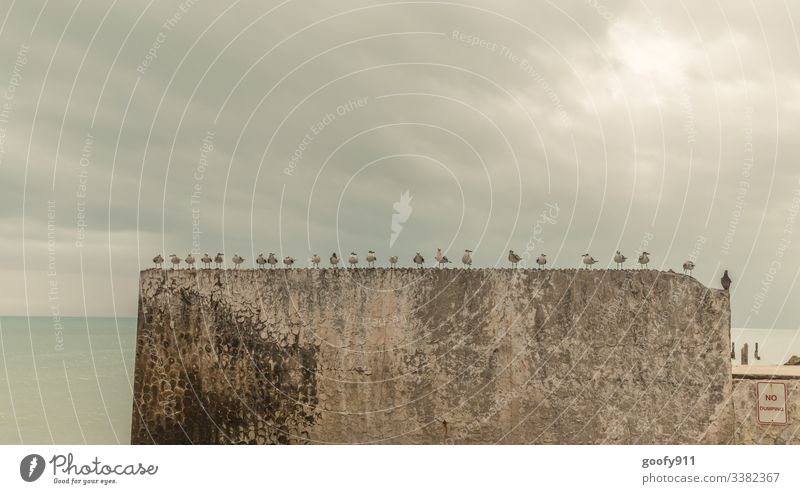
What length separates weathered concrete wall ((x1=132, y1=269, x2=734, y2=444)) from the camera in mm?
10664

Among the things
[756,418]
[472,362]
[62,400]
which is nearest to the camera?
[472,362]

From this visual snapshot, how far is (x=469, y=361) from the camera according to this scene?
1078cm

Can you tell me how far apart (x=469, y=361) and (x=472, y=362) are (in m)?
0.05

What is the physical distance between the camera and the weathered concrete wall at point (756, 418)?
10906 millimetres

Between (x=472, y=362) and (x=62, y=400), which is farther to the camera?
(x=62, y=400)

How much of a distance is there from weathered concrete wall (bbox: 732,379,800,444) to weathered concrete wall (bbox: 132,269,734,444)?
32 cm

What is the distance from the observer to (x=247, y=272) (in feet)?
38.0

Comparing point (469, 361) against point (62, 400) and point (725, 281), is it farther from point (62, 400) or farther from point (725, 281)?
point (62, 400)

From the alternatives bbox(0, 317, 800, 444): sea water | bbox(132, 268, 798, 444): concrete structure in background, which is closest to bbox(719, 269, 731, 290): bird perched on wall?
bbox(132, 268, 798, 444): concrete structure in background

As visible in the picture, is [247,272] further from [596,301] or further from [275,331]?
[596,301]

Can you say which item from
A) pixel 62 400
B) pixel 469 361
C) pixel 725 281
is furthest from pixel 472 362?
pixel 62 400

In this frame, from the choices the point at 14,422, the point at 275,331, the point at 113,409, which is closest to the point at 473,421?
the point at 275,331

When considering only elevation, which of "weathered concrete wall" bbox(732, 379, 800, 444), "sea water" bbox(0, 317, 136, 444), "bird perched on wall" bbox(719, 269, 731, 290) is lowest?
"sea water" bbox(0, 317, 136, 444)

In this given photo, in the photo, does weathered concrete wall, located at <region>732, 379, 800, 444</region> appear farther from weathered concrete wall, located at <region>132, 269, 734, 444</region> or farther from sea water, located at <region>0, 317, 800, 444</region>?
sea water, located at <region>0, 317, 800, 444</region>
